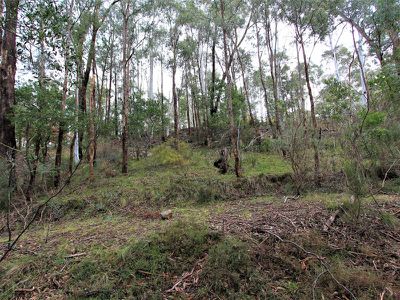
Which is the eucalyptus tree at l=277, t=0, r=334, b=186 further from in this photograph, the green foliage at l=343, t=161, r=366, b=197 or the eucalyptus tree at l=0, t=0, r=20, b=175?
the eucalyptus tree at l=0, t=0, r=20, b=175

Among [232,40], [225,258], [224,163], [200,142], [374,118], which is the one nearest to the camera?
[225,258]

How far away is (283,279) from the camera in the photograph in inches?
122

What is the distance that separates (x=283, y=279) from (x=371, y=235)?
1.64 m

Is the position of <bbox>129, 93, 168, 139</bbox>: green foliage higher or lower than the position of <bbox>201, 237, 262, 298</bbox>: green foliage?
higher

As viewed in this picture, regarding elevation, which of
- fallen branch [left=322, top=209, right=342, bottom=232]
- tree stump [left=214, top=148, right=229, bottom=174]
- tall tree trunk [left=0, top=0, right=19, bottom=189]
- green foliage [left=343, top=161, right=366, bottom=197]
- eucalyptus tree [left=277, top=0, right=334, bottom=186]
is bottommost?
fallen branch [left=322, top=209, right=342, bottom=232]

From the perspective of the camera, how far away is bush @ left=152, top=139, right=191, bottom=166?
428 inches

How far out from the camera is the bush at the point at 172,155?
10.9 m

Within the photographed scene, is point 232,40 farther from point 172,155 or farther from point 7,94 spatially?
point 7,94

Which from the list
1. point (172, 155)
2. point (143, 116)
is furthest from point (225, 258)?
point (143, 116)

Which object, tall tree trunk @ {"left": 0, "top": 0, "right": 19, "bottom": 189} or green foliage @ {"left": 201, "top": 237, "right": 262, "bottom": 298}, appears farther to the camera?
tall tree trunk @ {"left": 0, "top": 0, "right": 19, "bottom": 189}

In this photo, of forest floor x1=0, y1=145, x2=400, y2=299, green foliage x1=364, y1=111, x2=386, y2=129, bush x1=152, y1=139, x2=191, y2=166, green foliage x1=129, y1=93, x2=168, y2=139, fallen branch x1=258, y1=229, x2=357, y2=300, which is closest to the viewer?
fallen branch x1=258, y1=229, x2=357, y2=300

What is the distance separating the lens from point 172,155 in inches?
434

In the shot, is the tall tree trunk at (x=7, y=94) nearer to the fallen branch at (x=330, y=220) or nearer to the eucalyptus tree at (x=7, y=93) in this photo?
the eucalyptus tree at (x=7, y=93)

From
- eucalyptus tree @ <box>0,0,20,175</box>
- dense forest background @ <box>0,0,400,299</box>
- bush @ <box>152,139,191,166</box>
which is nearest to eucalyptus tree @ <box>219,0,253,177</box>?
dense forest background @ <box>0,0,400,299</box>
